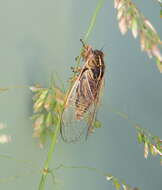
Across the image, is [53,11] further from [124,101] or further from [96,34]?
[124,101]

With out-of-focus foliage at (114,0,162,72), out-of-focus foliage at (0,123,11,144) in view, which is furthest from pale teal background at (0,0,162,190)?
out-of-focus foliage at (114,0,162,72)

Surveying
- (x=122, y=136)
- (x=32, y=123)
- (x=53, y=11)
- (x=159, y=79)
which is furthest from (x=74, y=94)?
(x=159, y=79)

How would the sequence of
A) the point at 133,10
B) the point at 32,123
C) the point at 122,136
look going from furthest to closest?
the point at 122,136 < the point at 32,123 < the point at 133,10

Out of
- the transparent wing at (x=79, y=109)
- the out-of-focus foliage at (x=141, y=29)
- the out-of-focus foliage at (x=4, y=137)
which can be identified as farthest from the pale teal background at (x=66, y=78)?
the out-of-focus foliage at (x=141, y=29)

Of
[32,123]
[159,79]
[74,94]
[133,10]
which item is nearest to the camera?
[133,10]

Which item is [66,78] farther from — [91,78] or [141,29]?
[141,29]

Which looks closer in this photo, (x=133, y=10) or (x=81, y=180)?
(x=133, y=10)

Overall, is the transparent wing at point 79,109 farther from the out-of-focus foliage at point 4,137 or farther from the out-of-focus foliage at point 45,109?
the out-of-focus foliage at point 4,137
